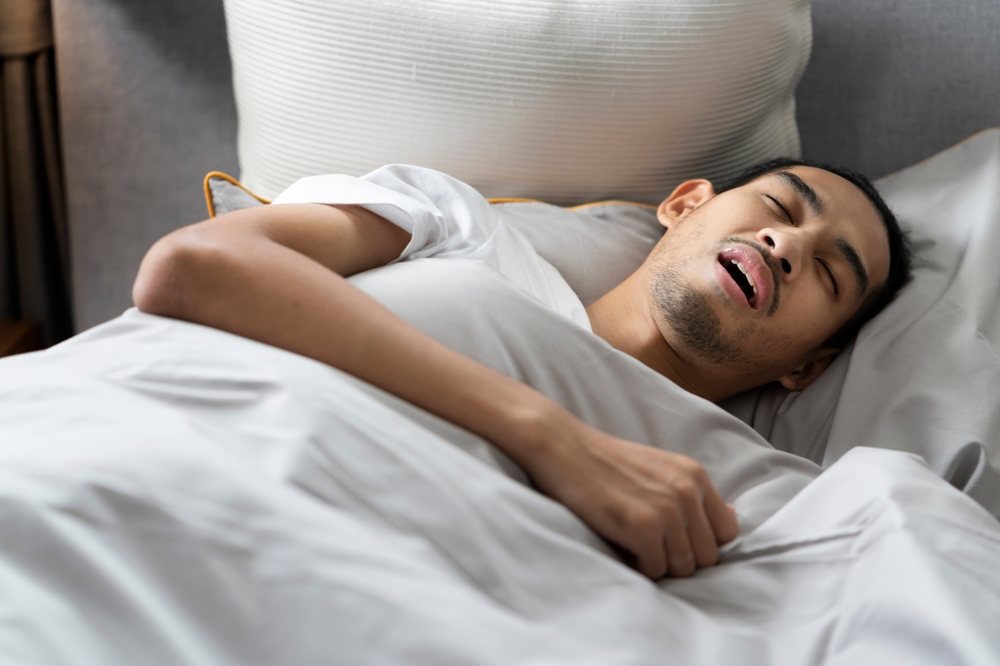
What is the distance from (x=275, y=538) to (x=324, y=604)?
59 mm

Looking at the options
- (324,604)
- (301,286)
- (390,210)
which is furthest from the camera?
(390,210)

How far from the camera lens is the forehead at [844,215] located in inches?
41.8

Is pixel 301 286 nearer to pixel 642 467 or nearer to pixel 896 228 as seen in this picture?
pixel 642 467

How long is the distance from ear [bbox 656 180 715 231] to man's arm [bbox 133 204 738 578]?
59 centimetres

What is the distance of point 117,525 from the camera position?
52 centimetres

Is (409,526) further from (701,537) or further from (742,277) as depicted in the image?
(742,277)

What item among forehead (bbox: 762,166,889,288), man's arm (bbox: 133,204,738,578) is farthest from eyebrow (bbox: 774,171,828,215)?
man's arm (bbox: 133,204,738,578)

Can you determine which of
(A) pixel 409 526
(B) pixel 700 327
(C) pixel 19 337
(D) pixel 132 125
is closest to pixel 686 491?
(A) pixel 409 526

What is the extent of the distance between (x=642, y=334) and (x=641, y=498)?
18.1 inches

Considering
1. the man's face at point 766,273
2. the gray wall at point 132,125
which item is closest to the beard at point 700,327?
the man's face at point 766,273

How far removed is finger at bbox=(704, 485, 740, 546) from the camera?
684 mm

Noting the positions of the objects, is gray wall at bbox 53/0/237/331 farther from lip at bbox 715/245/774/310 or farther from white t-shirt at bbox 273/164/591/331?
lip at bbox 715/245/774/310

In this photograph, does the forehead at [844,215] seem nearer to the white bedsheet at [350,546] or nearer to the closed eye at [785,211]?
the closed eye at [785,211]

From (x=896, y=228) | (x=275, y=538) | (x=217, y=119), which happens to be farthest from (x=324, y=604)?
(x=217, y=119)
